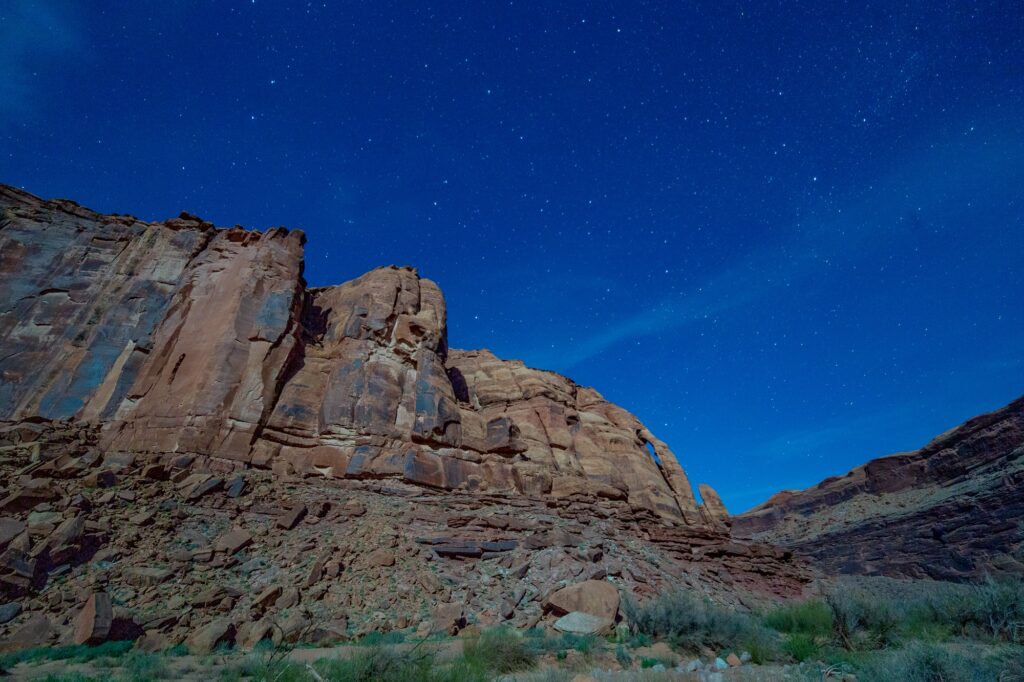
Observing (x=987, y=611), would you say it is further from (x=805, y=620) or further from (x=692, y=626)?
(x=692, y=626)

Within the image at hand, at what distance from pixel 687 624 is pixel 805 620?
11.3 ft

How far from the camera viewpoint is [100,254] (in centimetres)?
2889

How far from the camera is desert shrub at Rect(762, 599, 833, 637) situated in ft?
35.0

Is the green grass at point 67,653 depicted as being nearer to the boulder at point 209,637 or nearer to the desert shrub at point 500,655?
the boulder at point 209,637

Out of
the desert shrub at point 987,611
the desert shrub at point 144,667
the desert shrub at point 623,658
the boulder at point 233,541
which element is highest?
the boulder at point 233,541

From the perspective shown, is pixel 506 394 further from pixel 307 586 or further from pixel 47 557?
pixel 47 557

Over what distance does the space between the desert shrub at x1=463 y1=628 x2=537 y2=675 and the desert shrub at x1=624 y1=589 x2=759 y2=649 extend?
11.9 feet

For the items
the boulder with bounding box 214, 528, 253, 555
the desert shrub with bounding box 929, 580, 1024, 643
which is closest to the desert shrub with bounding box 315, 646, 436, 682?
the boulder with bounding box 214, 528, 253, 555

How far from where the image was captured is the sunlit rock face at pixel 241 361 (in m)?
22.2

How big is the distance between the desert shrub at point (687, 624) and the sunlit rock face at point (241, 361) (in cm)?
1469

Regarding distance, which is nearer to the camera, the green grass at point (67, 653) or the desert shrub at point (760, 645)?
the green grass at point (67, 653)

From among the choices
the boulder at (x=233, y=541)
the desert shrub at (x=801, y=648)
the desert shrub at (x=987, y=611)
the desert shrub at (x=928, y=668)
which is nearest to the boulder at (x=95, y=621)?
the boulder at (x=233, y=541)

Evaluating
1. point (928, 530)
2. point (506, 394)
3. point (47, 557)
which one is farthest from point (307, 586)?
point (928, 530)

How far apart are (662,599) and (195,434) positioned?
66.3ft
